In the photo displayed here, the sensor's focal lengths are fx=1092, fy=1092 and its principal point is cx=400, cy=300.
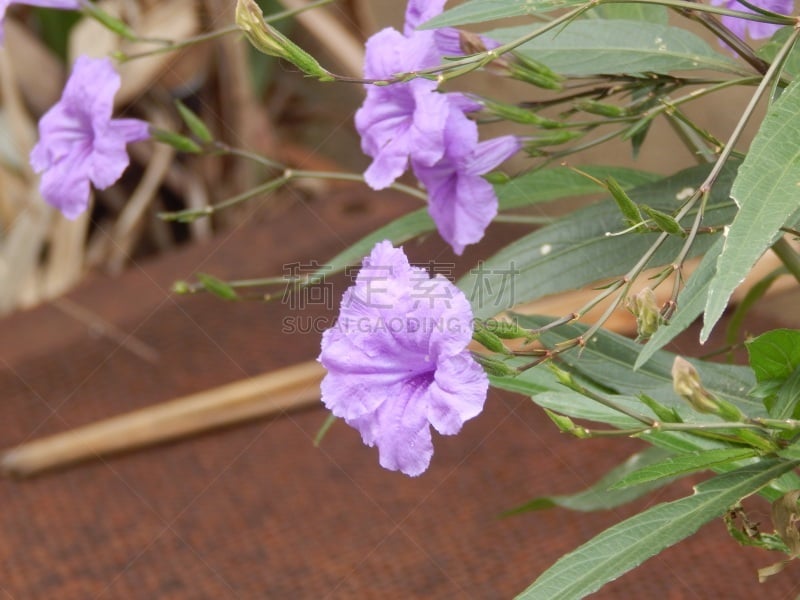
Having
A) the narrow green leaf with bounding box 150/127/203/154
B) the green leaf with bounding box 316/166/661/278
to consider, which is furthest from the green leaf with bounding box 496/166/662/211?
the narrow green leaf with bounding box 150/127/203/154

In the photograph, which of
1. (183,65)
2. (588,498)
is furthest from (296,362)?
(183,65)

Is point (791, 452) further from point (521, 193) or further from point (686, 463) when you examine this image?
point (521, 193)

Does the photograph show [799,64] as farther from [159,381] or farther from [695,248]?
[159,381]

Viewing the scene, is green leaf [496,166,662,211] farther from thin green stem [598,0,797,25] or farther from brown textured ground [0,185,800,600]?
brown textured ground [0,185,800,600]

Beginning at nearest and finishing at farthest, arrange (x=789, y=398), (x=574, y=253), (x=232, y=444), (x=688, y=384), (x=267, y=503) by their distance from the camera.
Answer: (x=688, y=384) → (x=789, y=398) → (x=574, y=253) → (x=267, y=503) → (x=232, y=444)

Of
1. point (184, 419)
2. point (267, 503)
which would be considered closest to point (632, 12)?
point (267, 503)
